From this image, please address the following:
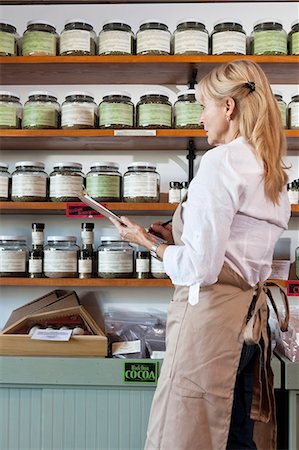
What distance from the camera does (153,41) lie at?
1.77m

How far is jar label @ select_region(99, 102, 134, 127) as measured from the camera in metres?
1.74

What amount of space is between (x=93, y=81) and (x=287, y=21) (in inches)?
33.1

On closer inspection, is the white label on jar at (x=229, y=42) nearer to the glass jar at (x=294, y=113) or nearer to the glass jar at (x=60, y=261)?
the glass jar at (x=294, y=113)

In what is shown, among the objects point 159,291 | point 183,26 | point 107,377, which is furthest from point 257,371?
point 183,26

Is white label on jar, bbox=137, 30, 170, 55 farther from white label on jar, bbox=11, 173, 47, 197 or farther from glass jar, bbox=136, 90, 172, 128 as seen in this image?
white label on jar, bbox=11, 173, 47, 197

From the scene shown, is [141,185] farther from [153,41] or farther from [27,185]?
[153,41]

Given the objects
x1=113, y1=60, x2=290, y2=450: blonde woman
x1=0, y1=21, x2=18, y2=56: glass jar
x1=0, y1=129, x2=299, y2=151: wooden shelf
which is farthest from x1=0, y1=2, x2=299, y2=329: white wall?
x1=113, y1=60, x2=290, y2=450: blonde woman

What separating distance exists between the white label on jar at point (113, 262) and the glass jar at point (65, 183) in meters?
0.22

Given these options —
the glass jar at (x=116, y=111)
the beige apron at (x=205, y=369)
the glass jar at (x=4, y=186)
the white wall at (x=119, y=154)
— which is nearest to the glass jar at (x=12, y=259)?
the glass jar at (x=4, y=186)

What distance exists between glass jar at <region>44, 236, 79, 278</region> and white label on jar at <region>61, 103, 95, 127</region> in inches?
16.1

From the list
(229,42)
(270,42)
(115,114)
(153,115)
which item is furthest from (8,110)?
(270,42)

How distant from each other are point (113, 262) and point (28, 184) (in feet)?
1.31

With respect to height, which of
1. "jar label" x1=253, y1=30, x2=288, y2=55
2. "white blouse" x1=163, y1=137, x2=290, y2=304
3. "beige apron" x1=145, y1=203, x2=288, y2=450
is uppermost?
"jar label" x1=253, y1=30, x2=288, y2=55

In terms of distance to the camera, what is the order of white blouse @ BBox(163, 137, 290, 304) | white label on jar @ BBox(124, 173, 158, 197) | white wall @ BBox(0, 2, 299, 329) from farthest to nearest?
white wall @ BBox(0, 2, 299, 329)
white label on jar @ BBox(124, 173, 158, 197)
white blouse @ BBox(163, 137, 290, 304)
